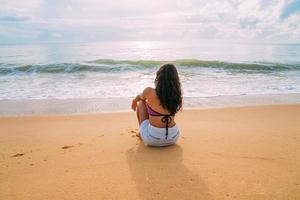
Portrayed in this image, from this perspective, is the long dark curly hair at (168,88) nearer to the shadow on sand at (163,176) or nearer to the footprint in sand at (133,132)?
the shadow on sand at (163,176)

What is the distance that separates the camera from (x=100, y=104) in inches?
296

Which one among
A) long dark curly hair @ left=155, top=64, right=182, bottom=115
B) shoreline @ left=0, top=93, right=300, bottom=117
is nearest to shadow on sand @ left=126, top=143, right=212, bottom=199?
long dark curly hair @ left=155, top=64, right=182, bottom=115

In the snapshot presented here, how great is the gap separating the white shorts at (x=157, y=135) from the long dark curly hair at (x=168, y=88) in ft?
0.95

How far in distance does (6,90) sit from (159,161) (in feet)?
25.8

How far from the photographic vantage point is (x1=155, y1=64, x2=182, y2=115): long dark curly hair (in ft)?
12.5

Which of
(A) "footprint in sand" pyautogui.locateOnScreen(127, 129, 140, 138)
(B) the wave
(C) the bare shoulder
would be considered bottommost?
(A) "footprint in sand" pyautogui.locateOnScreen(127, 129, 140, 138)

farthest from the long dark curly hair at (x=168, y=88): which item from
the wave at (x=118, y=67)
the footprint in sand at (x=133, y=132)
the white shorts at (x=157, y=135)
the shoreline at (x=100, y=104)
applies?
the wave at (x=118, y=67)

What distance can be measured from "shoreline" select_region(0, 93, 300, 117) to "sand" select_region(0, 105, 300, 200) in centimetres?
130

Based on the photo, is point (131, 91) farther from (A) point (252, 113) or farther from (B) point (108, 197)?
(B) point (108, 197)

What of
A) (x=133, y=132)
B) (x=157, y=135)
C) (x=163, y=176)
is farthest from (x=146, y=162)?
(x=133, y=132)

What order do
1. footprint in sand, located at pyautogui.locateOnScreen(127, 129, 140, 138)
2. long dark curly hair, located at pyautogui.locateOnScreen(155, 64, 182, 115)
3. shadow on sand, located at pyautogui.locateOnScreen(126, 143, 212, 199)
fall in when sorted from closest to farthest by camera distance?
shadow on sand, located at pyautogui.locateOnScreen(126, 143, 212, 199) → long dark curly hair, located at pyautogui.locateOnScreen(155, 64, 182, 115) → footprint in sand, located at pyautogui.locateOnScreen(127, 129, 140, 138)

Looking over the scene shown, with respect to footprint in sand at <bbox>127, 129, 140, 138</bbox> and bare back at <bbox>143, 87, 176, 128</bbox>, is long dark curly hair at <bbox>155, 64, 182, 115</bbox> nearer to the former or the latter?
bare back at <bbox>143, 87, 176, 128</bbox>

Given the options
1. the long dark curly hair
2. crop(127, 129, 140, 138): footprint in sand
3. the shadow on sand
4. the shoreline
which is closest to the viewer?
the shadow on sand

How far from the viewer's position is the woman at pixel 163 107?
151 inches
